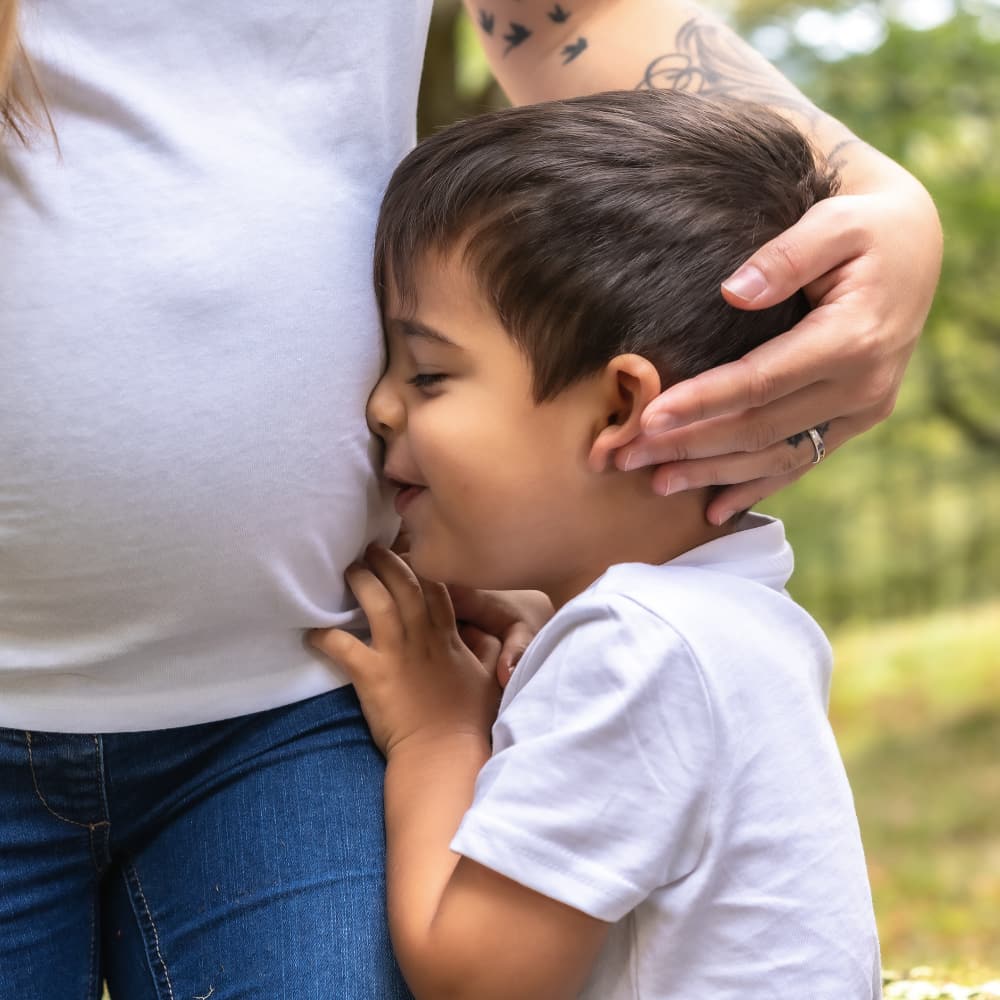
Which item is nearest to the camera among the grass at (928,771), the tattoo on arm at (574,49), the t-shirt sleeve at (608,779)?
the t-shirt sleeve at (608,779)

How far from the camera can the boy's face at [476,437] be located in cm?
115

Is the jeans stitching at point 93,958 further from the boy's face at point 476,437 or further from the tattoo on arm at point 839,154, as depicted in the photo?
the tattoo on arm at point 839,154

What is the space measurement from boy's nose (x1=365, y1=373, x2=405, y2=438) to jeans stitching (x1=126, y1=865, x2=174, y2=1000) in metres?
0.54

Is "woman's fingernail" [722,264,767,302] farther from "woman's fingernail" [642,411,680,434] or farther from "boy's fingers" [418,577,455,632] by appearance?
"boy's fingers" [418,577,455,632]

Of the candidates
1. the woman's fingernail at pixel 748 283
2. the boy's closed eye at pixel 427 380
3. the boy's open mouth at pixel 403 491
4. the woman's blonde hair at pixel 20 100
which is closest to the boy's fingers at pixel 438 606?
the boy's open mouth at pixel 403 491

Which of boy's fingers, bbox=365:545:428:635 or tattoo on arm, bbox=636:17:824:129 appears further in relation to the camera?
tattoo on arm, bbox=636:17:824:129

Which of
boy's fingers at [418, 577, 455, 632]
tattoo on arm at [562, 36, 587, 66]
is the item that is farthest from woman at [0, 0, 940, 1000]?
tattoo on arm at [562, 36, 587, 66]

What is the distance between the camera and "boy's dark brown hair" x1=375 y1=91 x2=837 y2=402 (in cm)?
113

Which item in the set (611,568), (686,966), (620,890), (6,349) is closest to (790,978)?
(686,966)

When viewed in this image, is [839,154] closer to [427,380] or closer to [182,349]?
[427,380]

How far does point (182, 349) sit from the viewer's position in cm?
109

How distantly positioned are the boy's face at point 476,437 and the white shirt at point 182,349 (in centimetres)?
4

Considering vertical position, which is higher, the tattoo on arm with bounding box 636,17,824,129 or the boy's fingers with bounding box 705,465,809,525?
the tattoo on arm with bounding box 636,17,824,129

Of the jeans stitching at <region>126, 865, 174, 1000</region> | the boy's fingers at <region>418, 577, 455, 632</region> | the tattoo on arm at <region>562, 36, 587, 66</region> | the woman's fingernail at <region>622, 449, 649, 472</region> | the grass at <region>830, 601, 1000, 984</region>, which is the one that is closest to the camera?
the woman's fingernail at <region>622, 449, 649, 472</region>
